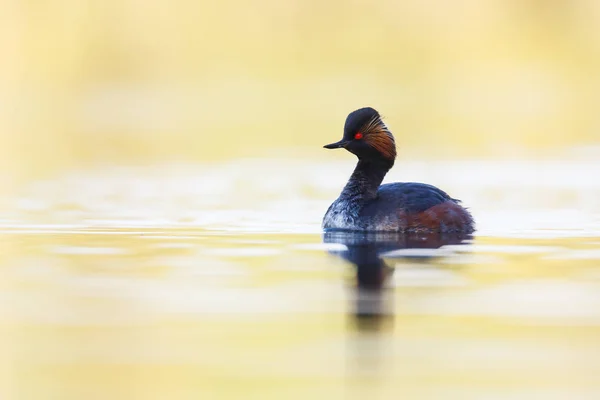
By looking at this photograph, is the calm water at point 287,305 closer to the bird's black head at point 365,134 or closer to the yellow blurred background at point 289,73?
the bird's black head at point 365,134

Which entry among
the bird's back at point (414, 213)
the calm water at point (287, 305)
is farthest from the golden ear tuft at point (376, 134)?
the calm water at point (287, 305)

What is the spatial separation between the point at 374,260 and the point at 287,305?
2.16 m

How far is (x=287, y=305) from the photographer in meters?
9.05

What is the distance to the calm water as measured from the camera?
707 centimetres

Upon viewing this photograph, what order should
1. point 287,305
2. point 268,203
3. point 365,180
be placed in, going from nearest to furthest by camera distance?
point 287,305
point 365,180
point 268,203

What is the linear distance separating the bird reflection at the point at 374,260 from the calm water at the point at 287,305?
27 millimetres

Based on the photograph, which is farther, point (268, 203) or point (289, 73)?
point (289, 73)

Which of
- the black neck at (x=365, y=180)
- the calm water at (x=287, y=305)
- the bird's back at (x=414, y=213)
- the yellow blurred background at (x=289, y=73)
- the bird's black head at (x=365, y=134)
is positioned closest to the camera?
the calm water at (x=287, y=305)

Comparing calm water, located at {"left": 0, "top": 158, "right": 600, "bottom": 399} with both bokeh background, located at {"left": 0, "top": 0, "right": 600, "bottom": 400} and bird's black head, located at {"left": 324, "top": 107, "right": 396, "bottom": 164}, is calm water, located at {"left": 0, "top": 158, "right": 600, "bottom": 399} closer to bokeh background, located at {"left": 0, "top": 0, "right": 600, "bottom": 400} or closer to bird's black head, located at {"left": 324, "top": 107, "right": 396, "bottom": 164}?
bokeh background, located at {"left": 0, "top": 0, "right": 600, "bottom": 400}

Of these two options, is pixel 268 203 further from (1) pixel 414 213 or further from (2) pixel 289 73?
(2) pixel 289 73

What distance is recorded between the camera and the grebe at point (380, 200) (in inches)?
516

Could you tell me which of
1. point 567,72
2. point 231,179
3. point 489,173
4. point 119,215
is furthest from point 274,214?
point 567,72

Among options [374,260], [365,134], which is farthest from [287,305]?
[365,134]

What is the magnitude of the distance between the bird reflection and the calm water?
1.1 inches
